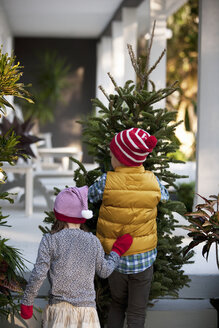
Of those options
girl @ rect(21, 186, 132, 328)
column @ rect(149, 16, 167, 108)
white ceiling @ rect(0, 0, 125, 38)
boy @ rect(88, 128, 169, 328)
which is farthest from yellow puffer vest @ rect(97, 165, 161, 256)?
white ceiling @ rect(0, 0, 125, 38)

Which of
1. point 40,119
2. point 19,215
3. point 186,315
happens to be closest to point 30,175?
point 19,215

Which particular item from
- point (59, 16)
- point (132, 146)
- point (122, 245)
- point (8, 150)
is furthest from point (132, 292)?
point (59, 16)

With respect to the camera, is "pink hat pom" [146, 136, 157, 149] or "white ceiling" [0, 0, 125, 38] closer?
"pink hat pom" [146, 136, 157, 149]

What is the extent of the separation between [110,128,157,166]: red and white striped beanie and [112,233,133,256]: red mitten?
424mm

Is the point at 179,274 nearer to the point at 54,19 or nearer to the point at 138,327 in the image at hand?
the point at 138,327

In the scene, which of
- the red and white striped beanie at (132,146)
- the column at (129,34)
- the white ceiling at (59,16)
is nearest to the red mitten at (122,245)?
the red and white striped beanie at (132,146)

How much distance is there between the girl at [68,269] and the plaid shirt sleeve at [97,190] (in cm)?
35

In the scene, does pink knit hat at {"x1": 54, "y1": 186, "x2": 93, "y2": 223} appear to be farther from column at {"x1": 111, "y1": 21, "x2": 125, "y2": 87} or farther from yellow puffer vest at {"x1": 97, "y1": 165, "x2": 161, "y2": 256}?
column at {"x1": 111, "y1": 21, "x2": 125, "y2": 87}

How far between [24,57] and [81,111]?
1906 mm

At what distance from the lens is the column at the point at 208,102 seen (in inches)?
215

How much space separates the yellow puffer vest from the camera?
3279 mm

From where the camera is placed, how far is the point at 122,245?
3236mm

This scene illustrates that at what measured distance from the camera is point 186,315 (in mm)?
4027

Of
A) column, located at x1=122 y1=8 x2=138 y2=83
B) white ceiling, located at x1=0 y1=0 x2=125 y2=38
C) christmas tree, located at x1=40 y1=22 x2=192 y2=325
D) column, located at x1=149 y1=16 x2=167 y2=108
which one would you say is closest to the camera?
christmas tree, located at x1=40 y1=22 x2=192 y2=325
